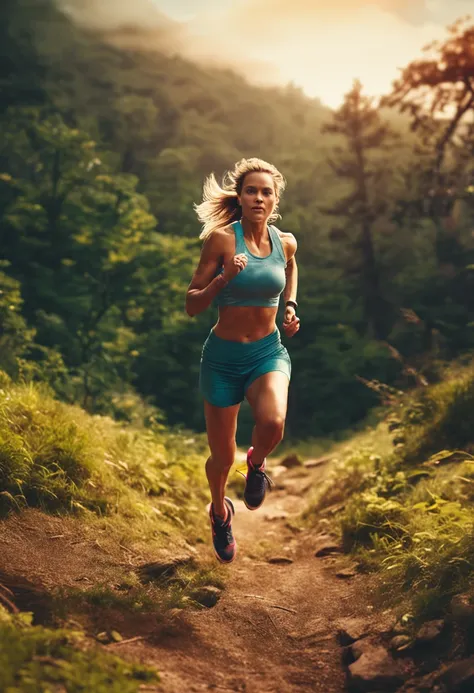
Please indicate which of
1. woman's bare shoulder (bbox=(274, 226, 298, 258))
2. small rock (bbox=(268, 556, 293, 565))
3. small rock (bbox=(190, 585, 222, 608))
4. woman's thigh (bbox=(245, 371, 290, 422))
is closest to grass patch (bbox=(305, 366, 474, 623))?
small rock (bbox=(268, 556, 293, 565))

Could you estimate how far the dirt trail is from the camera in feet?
11.5

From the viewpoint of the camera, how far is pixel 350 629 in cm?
428

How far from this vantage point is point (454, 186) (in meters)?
19.4

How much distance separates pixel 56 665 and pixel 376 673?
170 cm

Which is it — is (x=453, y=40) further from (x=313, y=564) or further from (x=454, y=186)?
(x=313, y=564)

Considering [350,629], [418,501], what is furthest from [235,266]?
[418,501]

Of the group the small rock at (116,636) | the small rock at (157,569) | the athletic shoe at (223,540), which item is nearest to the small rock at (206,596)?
the small rock at (157,569)

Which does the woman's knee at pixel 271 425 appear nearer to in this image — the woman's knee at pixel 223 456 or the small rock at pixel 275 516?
the woman's knee at pixel 223 456

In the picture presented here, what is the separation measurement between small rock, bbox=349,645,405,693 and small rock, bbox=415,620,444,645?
→ 0.68 feet

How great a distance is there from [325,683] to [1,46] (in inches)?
1294

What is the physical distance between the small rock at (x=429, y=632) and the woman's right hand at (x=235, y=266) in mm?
2506

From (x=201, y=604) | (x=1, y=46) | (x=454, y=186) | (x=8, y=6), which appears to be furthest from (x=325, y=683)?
(x=8, y=6)

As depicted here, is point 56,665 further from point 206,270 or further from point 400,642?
point 206,270

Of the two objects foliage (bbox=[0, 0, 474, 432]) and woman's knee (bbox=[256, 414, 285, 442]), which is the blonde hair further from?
foliage (bbox=[0, 0, 474, 432])
